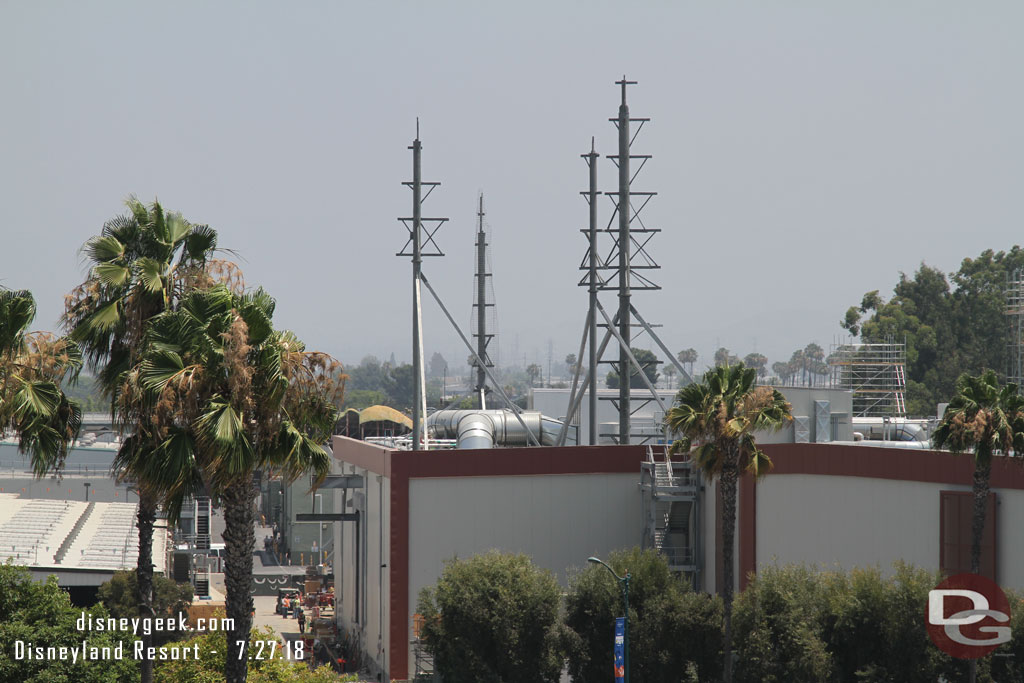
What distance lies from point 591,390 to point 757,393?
43.4 ft

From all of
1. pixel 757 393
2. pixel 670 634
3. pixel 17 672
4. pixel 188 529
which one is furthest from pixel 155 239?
pixel 188 529

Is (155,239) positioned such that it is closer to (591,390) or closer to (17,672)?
(17,672)

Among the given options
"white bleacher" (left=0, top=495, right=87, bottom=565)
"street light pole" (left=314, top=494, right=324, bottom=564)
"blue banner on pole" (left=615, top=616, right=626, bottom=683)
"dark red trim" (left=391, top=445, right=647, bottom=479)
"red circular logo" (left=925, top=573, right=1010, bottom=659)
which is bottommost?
"street light pole" (left=314, top=494, right=324, bottom=564)

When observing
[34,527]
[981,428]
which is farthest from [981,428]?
[34,527]

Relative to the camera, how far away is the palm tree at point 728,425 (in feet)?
101

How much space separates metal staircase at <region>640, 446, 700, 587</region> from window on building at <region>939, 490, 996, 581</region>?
334 inches

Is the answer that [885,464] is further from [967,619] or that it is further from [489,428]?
[489,428]

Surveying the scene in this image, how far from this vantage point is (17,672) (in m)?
24.1

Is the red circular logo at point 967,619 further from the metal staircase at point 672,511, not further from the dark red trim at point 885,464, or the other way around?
the metal staircase at point 672,511

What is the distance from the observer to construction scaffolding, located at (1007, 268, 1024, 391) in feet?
250

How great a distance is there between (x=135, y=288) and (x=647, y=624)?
18.0 metres

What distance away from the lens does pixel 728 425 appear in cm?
3077

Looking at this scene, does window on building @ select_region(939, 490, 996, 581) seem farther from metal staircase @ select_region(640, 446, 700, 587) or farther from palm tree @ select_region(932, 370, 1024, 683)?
metal staircase @ select_region(640, 446, 700, 587)

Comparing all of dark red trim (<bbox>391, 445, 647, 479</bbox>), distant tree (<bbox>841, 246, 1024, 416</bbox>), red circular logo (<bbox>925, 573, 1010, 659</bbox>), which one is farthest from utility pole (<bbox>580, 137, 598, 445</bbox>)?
distant tree (<bbox>841, 246, 1024, 416</bbox>)
